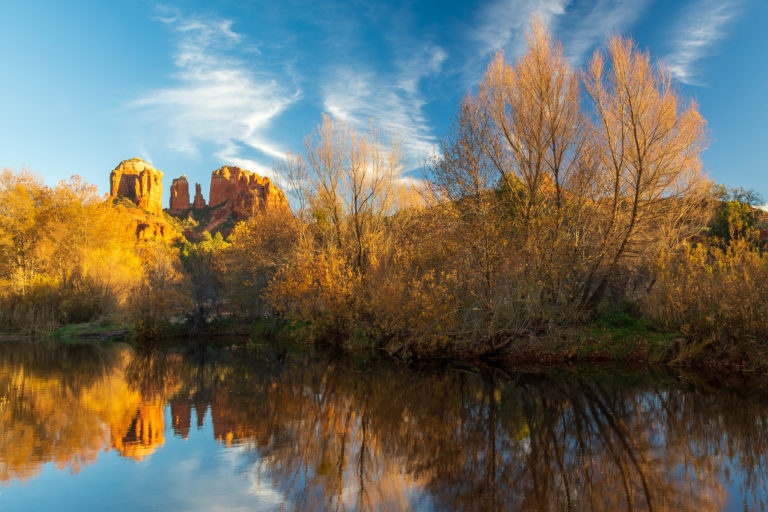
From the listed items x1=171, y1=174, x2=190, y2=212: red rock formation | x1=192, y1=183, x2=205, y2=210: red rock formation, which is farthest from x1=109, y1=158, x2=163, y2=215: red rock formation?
x1=192, y1=183, x2=205, y2=210: red rock formation

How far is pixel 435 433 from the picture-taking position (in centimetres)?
704

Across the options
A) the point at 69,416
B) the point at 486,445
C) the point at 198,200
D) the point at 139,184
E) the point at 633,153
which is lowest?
the point at 486,445

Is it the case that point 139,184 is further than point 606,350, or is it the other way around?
point 139,184

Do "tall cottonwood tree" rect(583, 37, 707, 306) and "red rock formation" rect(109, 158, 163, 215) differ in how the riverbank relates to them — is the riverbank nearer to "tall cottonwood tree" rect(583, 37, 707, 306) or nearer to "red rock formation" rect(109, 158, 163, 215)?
"tall cottonwood tree" rect(583, 37, 707, 306)

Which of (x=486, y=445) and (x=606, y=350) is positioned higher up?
(x=606, y=350)

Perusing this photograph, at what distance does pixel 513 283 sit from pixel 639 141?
6023 millimetres

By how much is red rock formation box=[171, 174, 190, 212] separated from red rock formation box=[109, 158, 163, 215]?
10.7 feet

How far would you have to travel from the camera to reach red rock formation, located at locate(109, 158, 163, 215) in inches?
4203

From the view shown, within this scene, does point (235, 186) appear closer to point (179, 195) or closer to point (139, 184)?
point (179, 195)

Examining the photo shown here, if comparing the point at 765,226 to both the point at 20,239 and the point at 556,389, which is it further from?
the point at 20,239

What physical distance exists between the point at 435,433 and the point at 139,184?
118047 millimetres

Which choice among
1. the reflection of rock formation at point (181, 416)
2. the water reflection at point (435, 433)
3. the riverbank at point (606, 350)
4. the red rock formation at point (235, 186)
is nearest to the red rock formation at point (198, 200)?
the red rock formation at point (235, 186)

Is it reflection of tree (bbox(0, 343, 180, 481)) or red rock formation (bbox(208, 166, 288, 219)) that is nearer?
reflection of tree (bbox(0, 343, 180, 481))

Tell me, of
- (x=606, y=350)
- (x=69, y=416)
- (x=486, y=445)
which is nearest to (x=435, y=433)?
(x=486, y=445)
